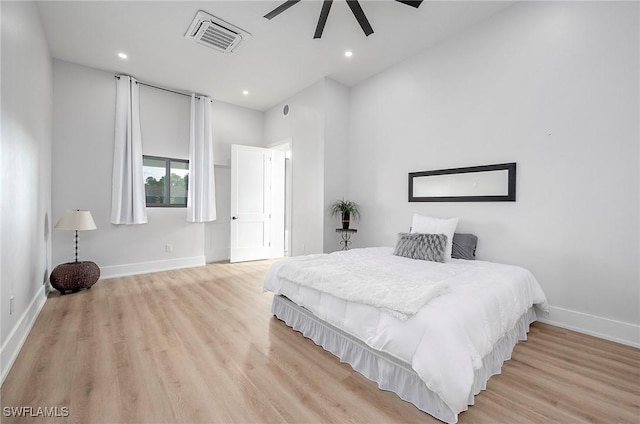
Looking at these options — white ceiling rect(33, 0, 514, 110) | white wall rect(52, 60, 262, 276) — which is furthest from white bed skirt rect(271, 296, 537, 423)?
white wall rect(52, 60, 262, 276)

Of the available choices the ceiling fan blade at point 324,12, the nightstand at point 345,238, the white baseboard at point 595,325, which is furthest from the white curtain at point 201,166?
the white baseboard at point 595,325

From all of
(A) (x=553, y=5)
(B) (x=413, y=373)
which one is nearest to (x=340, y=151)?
(A) (x=553, y=5)

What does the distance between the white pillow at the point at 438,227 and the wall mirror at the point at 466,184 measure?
353 millimetres

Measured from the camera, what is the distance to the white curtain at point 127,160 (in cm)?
427

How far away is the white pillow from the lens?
9.72 feet

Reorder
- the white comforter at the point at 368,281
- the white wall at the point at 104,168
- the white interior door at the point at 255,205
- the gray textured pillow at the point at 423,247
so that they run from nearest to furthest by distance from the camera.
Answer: the white comforter at the point at 368,281, the gray textured pillow at the point at 423,247, the white wall at the point at 104,168, the white interior door at the point at 255,205

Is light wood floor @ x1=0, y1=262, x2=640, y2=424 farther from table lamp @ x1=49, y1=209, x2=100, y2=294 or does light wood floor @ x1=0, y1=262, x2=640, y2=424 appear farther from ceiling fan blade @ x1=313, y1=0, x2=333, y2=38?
ceiling fan blade @ x1=313, y1=0, x2=333, y2=38

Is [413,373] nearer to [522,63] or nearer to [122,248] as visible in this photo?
[522,63]

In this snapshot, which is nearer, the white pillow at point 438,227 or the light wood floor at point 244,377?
the light wood floor at point 244,377

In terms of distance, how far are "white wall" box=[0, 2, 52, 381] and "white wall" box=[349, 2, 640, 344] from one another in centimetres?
401

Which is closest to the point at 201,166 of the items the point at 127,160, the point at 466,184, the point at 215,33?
the point at 127,160

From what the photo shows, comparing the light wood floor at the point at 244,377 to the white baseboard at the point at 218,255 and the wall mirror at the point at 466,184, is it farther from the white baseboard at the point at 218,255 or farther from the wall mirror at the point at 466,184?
the white baseboard at the point at 218,255

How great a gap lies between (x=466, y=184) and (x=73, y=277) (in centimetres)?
496

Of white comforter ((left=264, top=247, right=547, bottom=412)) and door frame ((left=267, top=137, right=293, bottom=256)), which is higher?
door frame ((left=267, top=137, right=293, bottom=256))
